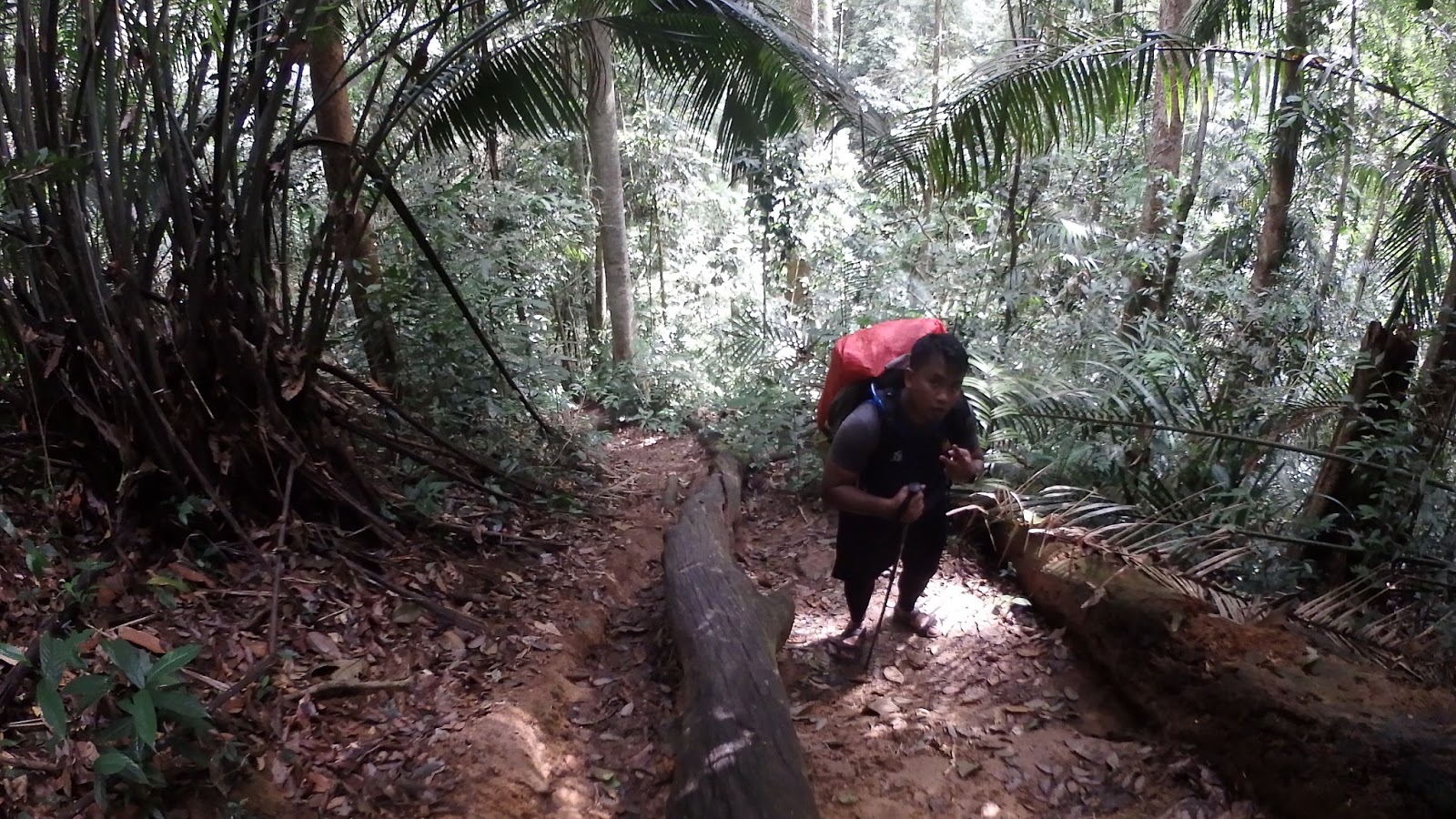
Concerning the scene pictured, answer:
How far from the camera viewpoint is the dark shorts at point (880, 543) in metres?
4.15

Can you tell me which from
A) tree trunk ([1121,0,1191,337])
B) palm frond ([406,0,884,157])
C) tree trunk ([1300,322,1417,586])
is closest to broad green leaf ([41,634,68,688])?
palm frond ([406,0,884,157])

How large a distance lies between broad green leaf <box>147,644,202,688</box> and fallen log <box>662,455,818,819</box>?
5.07 feet

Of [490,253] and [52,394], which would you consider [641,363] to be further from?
[52,394]

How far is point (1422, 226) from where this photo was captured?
14.1ft

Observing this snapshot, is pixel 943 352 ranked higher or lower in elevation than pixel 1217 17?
lower

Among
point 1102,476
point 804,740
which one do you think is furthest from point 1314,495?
point 804,740

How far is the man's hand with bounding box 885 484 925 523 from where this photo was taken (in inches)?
141

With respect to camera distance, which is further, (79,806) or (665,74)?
(665,74)

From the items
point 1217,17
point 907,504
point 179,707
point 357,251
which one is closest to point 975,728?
point 907,504

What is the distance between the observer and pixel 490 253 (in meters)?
6.86

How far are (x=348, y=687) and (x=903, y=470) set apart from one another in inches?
96.6

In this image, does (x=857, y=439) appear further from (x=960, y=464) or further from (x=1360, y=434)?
(x=1360, y=434)

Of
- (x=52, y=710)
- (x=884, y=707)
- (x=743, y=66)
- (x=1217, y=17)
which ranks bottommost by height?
(x=884, y=707)

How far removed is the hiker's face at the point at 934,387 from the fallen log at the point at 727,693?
4.20 ft
